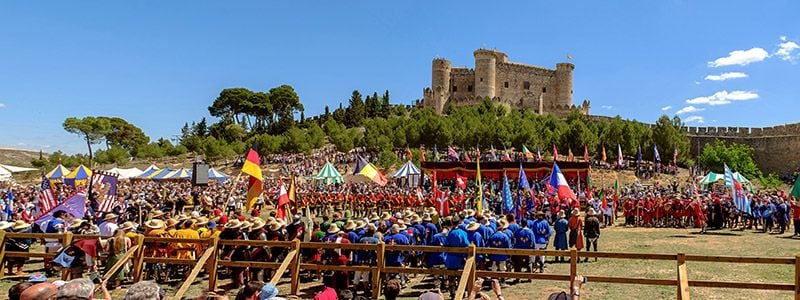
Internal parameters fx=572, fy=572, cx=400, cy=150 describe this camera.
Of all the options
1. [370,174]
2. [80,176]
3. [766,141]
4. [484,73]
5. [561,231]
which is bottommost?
[561,231]

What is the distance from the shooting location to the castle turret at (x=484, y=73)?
10969 cm

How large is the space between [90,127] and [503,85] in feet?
264

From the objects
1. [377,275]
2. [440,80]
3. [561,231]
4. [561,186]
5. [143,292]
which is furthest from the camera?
[440,80]

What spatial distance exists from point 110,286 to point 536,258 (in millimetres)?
9629

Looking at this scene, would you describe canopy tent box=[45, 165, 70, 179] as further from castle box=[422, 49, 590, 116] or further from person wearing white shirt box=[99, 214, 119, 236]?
castle box=[422, 49, 590, 116]

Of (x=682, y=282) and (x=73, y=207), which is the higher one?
(x=73, y=207)

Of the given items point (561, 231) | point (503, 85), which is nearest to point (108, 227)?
point (561, 231)

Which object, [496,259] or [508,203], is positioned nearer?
[496,259]

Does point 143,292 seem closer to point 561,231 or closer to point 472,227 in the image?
point 472,227

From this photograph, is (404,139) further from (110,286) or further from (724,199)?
(110,286)

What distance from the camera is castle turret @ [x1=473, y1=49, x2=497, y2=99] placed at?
109688mm

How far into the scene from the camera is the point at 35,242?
18984mm

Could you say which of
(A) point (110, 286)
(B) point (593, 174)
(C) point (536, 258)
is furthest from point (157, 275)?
(B) point (593, 174)

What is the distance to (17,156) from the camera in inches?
4131
